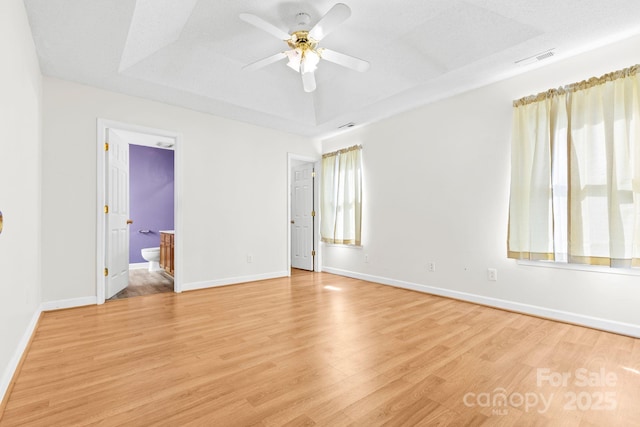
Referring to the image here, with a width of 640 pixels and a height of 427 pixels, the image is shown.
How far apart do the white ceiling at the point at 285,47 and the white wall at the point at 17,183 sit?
42 cm

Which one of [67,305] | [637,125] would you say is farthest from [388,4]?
[67,305]

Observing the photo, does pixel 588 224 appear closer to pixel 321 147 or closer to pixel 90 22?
pixel 321 147

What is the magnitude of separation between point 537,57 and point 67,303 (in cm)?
567

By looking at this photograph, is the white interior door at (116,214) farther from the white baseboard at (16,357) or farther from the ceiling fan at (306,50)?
the ceiling fan at (306,50)

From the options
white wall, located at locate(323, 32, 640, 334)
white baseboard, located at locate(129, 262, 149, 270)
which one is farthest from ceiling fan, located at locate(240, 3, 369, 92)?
white baseboard, located at locate(129, 262, 149, 270)

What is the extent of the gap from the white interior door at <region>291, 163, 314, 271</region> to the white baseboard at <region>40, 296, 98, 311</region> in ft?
11.7

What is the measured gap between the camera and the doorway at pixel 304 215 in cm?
599

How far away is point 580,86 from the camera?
2.86 metres

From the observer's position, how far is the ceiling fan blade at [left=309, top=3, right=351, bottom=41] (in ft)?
7.21

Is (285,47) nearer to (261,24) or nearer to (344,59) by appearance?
(344,59)

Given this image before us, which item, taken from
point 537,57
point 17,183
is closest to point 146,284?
point 17,183

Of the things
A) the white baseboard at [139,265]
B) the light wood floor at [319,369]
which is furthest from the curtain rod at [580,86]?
the white baseboard at [139,265]

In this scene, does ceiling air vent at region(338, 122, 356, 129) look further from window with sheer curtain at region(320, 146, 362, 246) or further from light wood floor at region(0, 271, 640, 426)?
light wood floor at region(0, 271, 640, 426)

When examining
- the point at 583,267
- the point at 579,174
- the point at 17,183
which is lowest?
the point at 583,267
